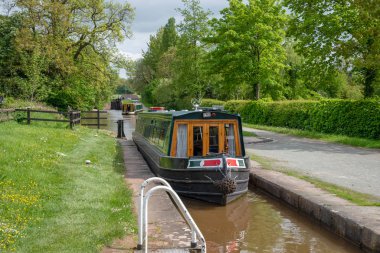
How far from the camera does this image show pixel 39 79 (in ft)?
107

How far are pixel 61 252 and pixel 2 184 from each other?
3.56 metres

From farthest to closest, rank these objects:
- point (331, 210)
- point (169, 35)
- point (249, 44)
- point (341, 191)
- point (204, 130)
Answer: point (169, 35) < point (249, 44) < point (204, 130) < point (341, 191) < point (331, 210)

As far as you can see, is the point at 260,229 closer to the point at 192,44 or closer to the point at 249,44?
the point at 249,44

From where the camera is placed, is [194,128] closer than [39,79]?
Yes

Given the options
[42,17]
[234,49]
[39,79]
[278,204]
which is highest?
[42,17]

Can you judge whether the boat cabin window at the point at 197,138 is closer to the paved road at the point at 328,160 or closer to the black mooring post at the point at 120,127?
the paved road at the point at 328,160

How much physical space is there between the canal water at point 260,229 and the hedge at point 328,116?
11.0m

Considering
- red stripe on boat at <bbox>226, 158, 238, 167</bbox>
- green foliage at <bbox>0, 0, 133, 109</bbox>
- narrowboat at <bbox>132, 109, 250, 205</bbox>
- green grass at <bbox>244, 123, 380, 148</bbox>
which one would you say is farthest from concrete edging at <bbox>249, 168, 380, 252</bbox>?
green foliage at <bbox>0, 0, 133, 109</bbox>

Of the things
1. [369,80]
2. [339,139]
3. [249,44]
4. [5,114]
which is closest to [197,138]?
[339,139]

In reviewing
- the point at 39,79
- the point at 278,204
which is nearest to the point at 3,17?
the point at 39,79

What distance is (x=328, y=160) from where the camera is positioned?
15055 millimetres

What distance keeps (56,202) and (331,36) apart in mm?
19364

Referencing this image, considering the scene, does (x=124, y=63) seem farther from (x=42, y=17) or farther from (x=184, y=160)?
(x=184, y=160)

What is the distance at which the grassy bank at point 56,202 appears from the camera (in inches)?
231
